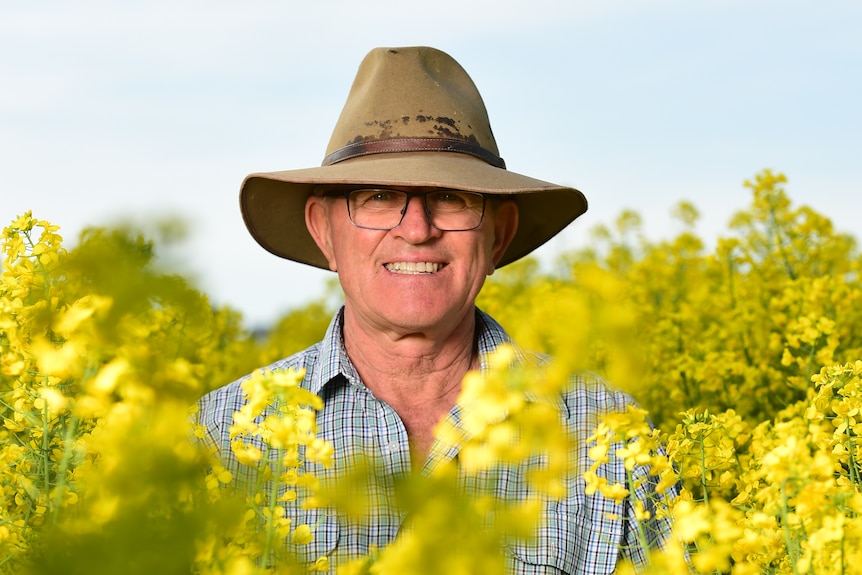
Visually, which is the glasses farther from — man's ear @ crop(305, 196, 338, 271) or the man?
man's ear @ crop(305, 196, 338, 271)

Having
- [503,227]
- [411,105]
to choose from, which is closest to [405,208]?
[411,105]

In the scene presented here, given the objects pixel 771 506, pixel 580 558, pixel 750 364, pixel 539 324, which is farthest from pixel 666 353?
pixel 539 324

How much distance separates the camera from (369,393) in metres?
2.52

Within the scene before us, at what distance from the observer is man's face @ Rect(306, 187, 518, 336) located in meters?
2.43

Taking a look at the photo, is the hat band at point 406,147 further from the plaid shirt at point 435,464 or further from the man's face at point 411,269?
the plaid shirt at point 435,464

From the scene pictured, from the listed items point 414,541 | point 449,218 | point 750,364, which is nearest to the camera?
point 414,541

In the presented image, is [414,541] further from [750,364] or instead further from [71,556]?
[750,364]

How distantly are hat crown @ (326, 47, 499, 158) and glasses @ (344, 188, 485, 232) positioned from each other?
0.17 metres

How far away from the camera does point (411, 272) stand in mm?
2445

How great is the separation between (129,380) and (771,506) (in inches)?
31.6

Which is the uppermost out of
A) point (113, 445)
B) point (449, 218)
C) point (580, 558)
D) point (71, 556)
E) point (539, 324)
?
point (449, 218)

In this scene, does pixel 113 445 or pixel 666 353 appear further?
pixel 666 353

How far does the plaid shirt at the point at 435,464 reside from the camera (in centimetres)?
231

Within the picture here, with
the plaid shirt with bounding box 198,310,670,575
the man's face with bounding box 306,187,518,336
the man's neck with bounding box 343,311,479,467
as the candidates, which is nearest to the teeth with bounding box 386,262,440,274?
the man's face with bounding box 306,187,518,336
